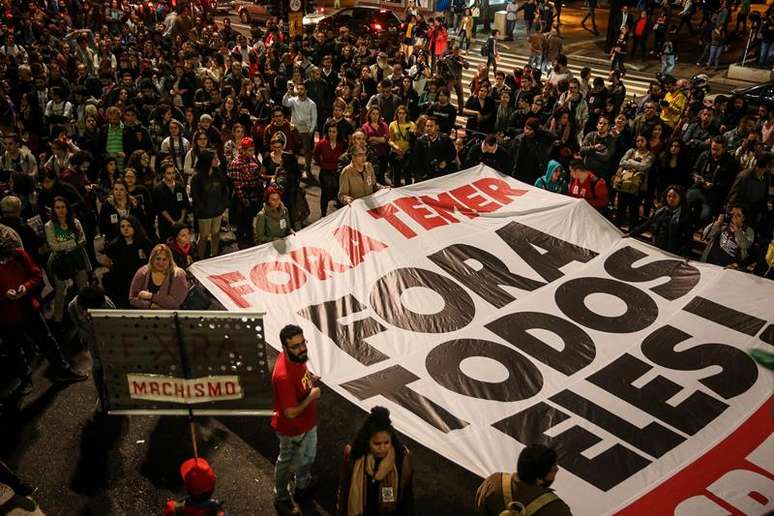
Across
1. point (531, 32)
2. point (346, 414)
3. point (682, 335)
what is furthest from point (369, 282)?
point (531, 32)

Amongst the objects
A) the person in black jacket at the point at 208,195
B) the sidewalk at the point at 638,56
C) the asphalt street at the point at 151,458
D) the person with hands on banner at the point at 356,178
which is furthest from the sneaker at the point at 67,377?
the sidewalk at the point at 638,56

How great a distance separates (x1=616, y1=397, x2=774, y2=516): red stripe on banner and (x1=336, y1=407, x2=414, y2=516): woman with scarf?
1.69 meters

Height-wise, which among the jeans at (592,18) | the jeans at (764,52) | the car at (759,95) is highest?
the jeans at (592,18)

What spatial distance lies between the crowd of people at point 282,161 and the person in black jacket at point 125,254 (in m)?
0.02

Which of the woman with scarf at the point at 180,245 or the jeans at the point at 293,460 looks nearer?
the jeans at the point at 293,460

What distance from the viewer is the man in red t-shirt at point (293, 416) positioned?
5340 mm

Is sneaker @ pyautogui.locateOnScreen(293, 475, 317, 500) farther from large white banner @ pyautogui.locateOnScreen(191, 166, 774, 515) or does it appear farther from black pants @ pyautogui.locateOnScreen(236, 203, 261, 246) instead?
black pants @ pyautogui.locateOnScreen(236, 203, 261, 246)

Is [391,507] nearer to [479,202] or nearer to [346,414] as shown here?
[346,414]

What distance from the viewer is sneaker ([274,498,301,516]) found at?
5.91 m

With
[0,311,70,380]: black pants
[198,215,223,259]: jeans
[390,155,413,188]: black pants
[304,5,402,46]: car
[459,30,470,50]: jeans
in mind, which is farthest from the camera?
[459,30,470,50]: jeans

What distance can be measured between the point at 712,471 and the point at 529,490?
195 centimetres

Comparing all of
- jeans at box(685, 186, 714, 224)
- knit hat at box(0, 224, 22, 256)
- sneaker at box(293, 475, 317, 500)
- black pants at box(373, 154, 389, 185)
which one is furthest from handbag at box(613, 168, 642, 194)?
knit hat at box(0, 224, 22, 256)

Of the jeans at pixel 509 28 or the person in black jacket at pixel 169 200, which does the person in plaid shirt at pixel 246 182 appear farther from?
the jeans at pixel 509 28

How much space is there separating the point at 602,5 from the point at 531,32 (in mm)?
9018
